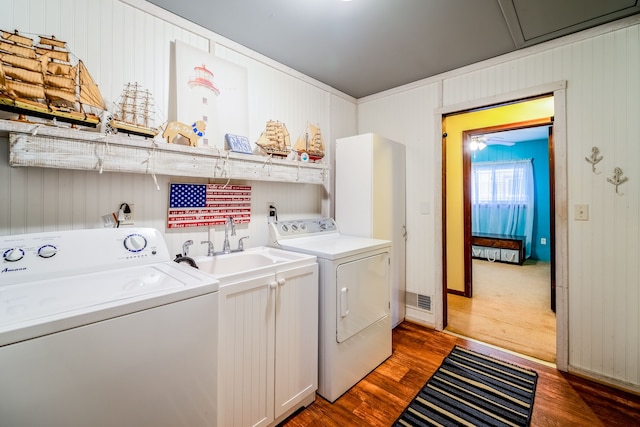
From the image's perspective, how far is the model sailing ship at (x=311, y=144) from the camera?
2.62 m

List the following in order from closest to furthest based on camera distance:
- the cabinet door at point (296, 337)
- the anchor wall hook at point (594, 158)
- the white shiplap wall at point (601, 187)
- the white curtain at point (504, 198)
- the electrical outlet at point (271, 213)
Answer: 1. the cabinet door at point (296, 337)
2. the white shiplap wall at point (601, 187)
3. the anchor wall hook at point (594, 158)
4. the electrical outlet at point (271, 213)
5. the white curtain at point (504, 198)

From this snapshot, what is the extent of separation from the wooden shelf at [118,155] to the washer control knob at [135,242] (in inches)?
14.0

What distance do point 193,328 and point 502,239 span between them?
20.8ft

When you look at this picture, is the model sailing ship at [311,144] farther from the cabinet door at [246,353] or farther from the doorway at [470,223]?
the cabinet door at [246,353]

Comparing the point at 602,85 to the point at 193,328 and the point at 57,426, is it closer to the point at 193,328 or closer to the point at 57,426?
the point at 193,328

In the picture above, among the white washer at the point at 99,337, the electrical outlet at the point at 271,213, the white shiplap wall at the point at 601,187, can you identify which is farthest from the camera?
the electrical outlet at the point at 271,213

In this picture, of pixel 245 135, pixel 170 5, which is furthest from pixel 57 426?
pixel 170 5

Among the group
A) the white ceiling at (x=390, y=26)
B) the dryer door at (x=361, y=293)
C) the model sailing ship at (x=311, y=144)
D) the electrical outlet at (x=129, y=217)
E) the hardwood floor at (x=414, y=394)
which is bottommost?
the hardwood floor at (x=414, y=394)

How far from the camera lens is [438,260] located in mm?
2797

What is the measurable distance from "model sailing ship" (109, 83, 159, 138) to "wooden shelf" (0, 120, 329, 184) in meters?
0.06

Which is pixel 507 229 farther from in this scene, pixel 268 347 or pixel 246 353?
pixel 246 353

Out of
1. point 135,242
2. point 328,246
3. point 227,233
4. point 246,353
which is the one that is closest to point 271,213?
point 227,233

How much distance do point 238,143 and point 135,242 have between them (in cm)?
96

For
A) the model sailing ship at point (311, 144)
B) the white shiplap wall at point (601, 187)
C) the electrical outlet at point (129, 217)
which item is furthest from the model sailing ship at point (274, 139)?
the white shiplap wall at point (601, 187)
